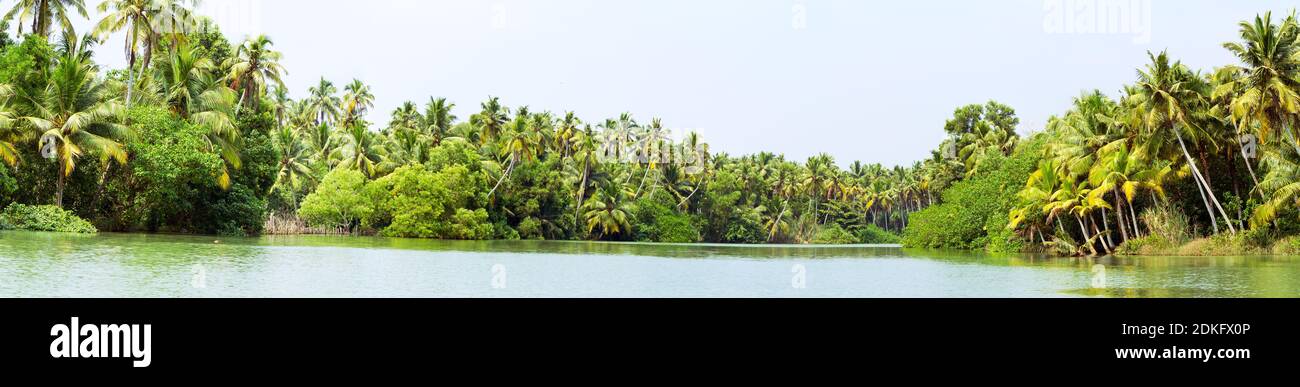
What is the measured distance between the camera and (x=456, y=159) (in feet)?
225

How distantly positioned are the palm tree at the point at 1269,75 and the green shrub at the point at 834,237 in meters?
65.7

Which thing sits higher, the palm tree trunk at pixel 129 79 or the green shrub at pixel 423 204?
A: the palm tree trunk at pixel 129 79

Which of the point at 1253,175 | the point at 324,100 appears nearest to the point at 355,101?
the point at 324,100

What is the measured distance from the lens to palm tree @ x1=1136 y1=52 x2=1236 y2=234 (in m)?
37.8

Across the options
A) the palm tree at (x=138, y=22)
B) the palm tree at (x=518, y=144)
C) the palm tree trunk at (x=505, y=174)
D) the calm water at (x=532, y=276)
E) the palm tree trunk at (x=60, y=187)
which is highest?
the palm tree at (x=138, y=22)

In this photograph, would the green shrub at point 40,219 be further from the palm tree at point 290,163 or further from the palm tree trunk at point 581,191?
the palm tree trunk at point 581,191

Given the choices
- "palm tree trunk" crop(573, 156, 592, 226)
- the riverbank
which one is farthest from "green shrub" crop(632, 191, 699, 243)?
the riverbank

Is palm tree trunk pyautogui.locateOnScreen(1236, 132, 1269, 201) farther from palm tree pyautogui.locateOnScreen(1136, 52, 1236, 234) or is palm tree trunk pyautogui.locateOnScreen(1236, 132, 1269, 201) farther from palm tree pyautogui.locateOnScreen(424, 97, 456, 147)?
palm tree pyautogui.locateOnScreen(424, 97, 456, 147)

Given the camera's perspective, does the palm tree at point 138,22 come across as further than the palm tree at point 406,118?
No

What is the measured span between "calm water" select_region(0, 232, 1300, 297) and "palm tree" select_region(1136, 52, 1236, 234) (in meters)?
6.47

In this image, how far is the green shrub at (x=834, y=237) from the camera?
10112 centimetres

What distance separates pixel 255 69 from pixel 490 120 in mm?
26136

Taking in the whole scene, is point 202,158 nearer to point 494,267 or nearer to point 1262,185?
point 494,267

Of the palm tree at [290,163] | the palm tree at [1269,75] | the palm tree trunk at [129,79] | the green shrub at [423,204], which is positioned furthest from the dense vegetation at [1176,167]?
the palm tree at [290,163]
